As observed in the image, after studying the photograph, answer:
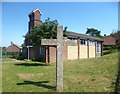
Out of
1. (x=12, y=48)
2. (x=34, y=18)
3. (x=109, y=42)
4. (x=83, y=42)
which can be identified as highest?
(x=34, y=18)

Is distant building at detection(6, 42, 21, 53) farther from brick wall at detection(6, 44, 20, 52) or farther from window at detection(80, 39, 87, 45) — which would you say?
window at detection(80, 39, 87, 45)

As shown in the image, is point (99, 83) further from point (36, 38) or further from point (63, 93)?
Result: point (36, 38)

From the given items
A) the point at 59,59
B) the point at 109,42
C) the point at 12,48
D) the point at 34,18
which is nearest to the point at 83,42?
the point at 34,18

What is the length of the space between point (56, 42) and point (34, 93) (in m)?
2.43

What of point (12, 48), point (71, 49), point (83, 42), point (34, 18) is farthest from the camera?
point (12, 48)

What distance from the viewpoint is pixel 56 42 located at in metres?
9.75

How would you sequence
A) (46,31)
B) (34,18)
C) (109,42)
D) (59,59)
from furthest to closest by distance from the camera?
1. (109,42)
2. (34,18)
3. (46,31)
4. (59,59)

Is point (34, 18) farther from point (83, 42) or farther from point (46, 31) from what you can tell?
point (46, 31)

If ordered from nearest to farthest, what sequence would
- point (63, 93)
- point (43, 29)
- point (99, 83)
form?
point (63, 93) < point (99, 83) < point (43, 29)

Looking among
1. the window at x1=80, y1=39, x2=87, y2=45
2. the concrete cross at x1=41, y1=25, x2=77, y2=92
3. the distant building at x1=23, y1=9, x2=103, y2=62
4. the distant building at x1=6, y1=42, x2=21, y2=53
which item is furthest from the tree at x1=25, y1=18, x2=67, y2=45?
the distant building at x1=6, y1=42, x2=21, y2=53

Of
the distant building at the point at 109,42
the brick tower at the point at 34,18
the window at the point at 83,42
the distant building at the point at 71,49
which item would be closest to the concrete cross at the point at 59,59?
the distant building at the point at 71,49

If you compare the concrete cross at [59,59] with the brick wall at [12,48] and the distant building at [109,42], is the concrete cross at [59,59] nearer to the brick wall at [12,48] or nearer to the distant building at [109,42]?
the distant building at [109,42]

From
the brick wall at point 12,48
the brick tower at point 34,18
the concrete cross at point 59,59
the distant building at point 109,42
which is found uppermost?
the brick tower at point 34,18

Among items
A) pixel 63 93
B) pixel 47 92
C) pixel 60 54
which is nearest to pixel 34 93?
pixel 47 92
